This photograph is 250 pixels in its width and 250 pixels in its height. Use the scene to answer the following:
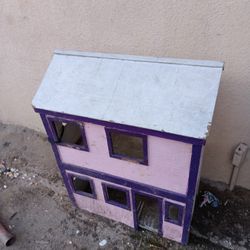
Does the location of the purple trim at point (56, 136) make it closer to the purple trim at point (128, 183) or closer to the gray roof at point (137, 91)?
the gray roof at point (137, 91)

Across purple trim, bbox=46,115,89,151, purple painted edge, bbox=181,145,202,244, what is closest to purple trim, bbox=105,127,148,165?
purple trim, bbox=46,115,89,151

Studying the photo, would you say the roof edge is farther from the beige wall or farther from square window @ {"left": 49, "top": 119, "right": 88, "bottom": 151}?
square window @ {"left": 49, "top": 119, "right": 88, "bottom": 151}

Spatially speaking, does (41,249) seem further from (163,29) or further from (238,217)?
(163,29)

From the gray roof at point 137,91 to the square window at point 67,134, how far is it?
0.25m

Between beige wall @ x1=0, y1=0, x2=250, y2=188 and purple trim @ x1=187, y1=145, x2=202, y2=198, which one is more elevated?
beige wall @ x1=0, y1=0, x2=250, y2=188

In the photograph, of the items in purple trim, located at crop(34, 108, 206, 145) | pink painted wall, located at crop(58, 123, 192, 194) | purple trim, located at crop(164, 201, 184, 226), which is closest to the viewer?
purple trim, located at crop(34, 108, 206, 145)

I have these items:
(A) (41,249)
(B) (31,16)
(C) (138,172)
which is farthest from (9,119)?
(C) (138,172)

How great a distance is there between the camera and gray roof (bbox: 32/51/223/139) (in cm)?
173

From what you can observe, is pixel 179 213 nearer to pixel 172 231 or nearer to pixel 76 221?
pixel 172 231

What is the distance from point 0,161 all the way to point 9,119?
2.63ft

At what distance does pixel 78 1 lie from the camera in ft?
7.94

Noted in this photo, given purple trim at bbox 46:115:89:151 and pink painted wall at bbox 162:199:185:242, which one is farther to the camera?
pink painted wall at bbox 162:199:185:242

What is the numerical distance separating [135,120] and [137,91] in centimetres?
23

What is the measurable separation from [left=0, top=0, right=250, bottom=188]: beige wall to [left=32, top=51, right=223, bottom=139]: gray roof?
39 centimetres
